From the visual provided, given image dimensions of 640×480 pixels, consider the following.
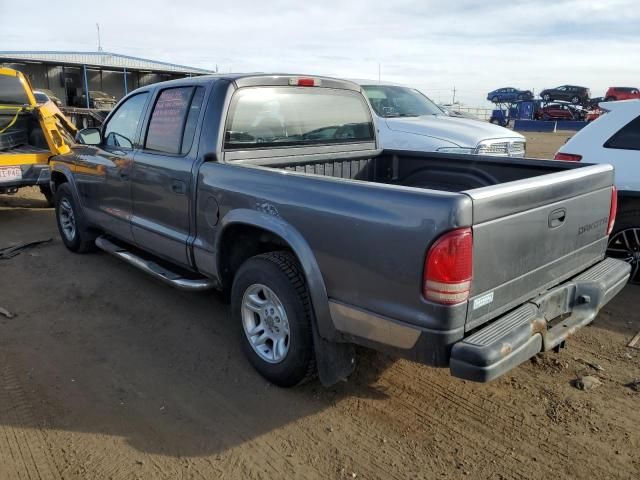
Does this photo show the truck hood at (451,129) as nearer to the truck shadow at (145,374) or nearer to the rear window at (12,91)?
the truck shadow at (145,374)

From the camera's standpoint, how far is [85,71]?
1104 inches

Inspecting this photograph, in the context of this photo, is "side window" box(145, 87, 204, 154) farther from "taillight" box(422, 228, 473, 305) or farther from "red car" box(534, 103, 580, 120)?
"red car" box(534, 103, 580, 120)

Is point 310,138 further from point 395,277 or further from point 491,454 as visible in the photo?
point 491,454

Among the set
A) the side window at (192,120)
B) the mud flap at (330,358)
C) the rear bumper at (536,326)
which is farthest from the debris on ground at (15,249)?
the rear bumper at (536,326)

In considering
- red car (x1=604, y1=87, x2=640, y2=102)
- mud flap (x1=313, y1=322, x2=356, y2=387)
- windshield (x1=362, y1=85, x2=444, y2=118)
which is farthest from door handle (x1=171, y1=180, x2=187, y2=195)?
red car (x1=604, y1=87, x2=640, y2=102)

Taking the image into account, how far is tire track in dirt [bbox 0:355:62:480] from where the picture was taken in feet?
8.52

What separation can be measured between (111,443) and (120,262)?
10.7 feet

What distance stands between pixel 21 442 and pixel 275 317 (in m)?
1.53

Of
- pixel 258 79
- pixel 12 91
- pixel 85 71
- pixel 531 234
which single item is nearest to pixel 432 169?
pixel 258 79

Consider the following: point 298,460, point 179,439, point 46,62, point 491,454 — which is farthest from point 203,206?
point 46,62

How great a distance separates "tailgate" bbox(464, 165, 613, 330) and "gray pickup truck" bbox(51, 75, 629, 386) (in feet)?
0.03

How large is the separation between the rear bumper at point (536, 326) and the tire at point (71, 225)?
4684mm

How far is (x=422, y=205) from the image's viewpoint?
2.29 metres

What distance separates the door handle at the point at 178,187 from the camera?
380 centimetres
